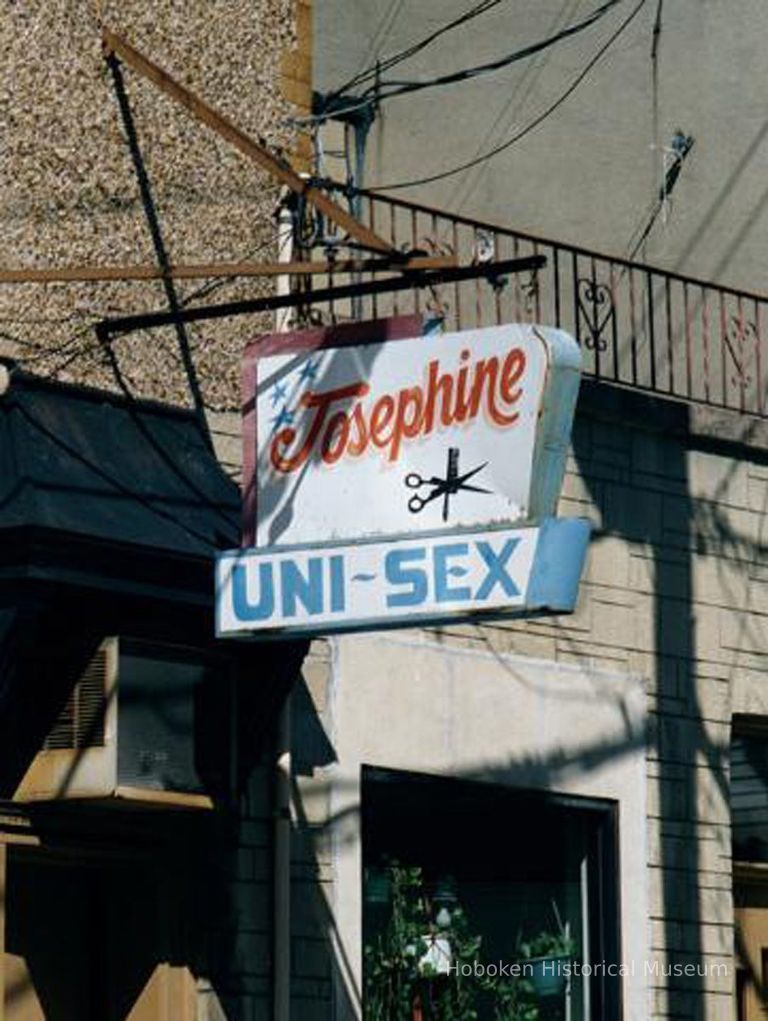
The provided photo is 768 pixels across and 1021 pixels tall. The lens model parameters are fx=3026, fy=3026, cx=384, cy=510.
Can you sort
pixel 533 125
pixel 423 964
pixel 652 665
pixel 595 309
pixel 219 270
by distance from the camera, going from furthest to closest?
pixel 533 125 < pixel 595 309 < pixel 652 665 < pixel 423 964 < pixel 219 270

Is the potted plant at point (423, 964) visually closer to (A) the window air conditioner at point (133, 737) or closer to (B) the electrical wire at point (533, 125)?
(A) the window air conditioner at point (133, 737)

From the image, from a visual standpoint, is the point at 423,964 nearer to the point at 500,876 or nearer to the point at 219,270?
the point at 500,876

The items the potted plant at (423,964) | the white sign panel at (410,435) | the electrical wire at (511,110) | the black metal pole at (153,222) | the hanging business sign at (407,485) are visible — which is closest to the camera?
the hanging business sign at (407,485)

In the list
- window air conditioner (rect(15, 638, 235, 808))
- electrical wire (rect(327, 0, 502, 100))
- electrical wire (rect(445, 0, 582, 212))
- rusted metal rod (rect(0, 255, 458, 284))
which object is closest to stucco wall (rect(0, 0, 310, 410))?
rusted metal rod (rect(0, 255, 458, 284))

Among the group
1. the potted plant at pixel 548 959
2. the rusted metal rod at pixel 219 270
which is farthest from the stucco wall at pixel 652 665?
the rusted metal rod at pixel 219 270

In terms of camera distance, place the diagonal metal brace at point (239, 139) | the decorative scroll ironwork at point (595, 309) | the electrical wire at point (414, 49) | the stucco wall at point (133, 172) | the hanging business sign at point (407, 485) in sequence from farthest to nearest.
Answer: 1. the electrical wire at point (414, 49)
2. the decorative scroll ironwork at point (595, 309)
3. the stucco wall at point (133, 172)
4. the diagonal metal brace at point (239, 139)
5. the hanging business sign at point (407, 485)

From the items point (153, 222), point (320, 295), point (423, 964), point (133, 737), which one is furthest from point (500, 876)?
point (153, 222)

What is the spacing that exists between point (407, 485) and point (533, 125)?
6.30 metres

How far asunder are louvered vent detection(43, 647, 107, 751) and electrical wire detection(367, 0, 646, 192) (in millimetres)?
5345

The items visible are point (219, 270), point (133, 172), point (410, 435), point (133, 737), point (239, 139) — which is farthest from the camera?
point (133, 172)

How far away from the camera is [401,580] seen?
38.9 ft

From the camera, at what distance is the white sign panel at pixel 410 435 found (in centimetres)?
1189

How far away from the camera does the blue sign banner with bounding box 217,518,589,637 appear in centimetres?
1159

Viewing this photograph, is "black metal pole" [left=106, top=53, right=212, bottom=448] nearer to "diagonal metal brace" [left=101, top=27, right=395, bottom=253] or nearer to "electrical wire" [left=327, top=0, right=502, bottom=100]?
"diagonal metal brace" [left=101, top=27, right=395, bottom=253]
